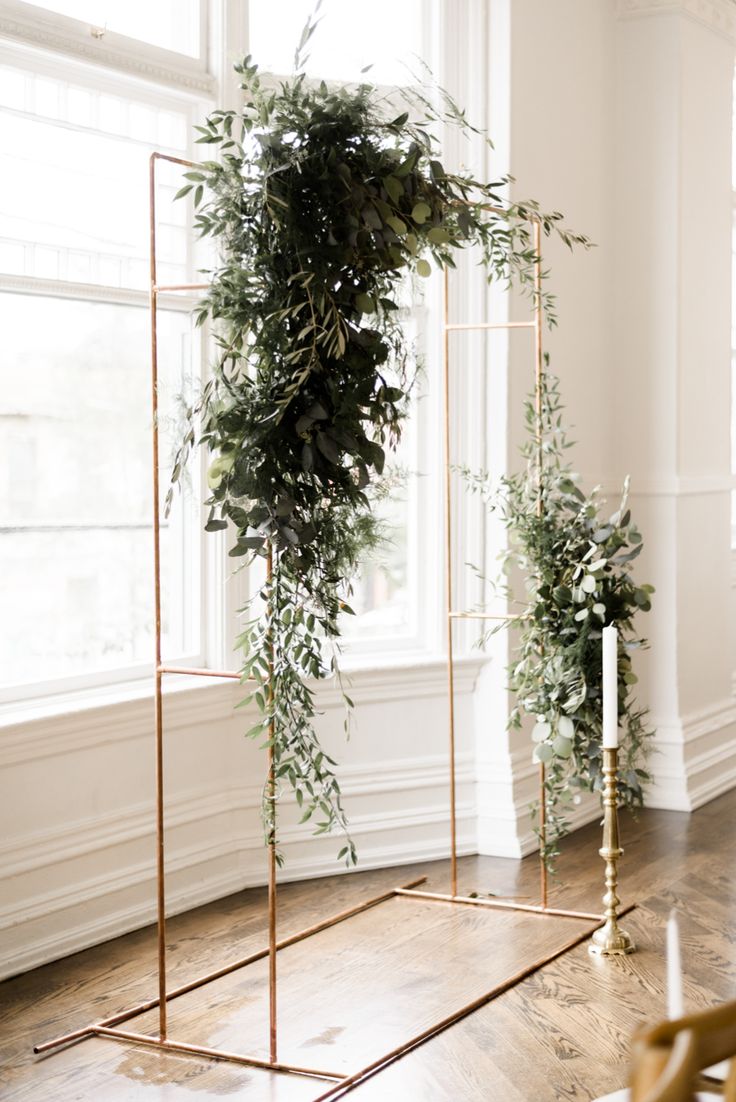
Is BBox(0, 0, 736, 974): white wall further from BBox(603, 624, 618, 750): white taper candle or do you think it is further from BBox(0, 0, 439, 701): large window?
BBox(603, 624, 618, 750): white taper candle

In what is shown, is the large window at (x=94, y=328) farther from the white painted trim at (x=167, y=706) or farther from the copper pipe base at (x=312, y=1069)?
the copper pipe base at (x=312, y=1069)

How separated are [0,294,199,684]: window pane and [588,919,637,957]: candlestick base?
1.52 meters

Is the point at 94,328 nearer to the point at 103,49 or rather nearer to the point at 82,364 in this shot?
the point at 82,364

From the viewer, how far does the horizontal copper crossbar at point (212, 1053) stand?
2.87 meters

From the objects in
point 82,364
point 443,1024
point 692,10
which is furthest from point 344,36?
point 443,1024

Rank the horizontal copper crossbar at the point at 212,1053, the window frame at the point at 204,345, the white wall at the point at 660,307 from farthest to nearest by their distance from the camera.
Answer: the white wall at the point at 660,307 < the window frame at the point at 204,345 < the horizontal copper crossbar at the point at 212,1053

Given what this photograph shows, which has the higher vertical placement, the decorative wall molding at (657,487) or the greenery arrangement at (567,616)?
the decorative wall molding at (657,487)

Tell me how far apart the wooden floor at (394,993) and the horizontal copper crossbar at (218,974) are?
25 mm

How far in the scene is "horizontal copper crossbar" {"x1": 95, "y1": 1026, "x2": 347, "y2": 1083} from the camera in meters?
2.87

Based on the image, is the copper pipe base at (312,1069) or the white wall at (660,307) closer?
the copper pipe base at (312,1069)

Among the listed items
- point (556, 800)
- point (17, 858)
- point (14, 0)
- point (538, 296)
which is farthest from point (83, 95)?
point (556, 800)

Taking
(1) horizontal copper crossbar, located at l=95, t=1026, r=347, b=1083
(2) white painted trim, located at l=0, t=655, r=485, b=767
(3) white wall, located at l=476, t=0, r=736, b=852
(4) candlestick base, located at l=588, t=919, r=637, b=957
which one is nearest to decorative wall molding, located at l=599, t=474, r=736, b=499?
(3) white wall, located at l=476, t=0, r=736, b=852

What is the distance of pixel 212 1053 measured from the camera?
2.97m

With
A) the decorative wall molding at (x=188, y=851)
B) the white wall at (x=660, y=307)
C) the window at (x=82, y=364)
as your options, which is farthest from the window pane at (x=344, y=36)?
the decorative wall molding at (x=188, y=851)
